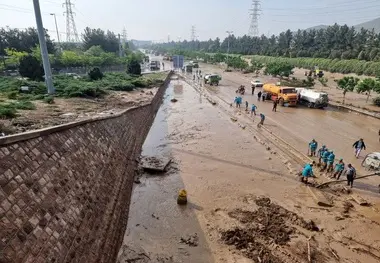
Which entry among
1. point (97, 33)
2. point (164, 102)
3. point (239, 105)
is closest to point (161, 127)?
point (239, 105)

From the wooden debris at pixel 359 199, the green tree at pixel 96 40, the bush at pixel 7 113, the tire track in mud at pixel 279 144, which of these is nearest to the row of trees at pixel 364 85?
the tire track in mud at pixel 279 144

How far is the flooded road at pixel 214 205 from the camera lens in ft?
32.1

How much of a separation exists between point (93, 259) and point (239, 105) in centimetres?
2798

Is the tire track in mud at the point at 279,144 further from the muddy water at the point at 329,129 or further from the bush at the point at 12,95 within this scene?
the bush at the point at 12,95

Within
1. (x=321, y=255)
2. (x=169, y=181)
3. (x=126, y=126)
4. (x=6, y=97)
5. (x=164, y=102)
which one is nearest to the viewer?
(x=321, y=255)

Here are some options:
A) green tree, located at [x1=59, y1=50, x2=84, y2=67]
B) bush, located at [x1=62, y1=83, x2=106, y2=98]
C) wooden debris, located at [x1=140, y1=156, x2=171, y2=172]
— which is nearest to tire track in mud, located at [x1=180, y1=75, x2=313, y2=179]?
wooden debris, located at [x1=140, y1=156, x2=171, y2=172]

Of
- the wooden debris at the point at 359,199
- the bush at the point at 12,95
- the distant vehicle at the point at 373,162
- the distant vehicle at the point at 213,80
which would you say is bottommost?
the distant vehicle at the point at 213,80

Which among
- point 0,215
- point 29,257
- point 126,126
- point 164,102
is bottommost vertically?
point 164,102

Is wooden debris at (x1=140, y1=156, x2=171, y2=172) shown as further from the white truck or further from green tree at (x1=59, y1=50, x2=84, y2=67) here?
green tree at (x1=59, y1=50, x2=84, y2=67)

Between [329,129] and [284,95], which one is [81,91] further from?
[329,129]

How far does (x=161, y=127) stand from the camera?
2702 cm

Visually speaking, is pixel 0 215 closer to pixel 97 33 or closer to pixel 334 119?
pixel 334 119

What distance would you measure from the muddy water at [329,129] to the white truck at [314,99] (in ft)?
2.53

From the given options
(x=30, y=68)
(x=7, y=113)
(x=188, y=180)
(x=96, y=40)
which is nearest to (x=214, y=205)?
(x=188, y=180)
